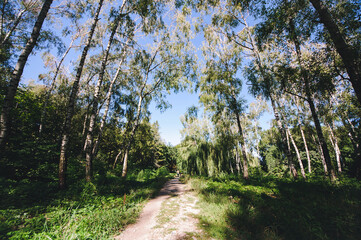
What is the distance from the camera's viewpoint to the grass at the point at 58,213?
275cm

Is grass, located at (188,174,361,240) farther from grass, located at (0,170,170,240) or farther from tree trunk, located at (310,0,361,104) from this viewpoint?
tree trunk, located at (310,0,361,104)

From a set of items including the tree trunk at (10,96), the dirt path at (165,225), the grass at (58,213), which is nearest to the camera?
the grass at (58,213)

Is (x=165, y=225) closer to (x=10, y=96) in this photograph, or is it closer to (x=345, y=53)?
(x=10, y=96)

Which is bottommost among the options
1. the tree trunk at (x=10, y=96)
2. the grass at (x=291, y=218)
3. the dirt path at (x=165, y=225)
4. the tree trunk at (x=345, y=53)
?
the dirt path at (x=165, y=225)

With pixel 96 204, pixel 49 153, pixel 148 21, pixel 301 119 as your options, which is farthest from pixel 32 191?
pixel 301 119

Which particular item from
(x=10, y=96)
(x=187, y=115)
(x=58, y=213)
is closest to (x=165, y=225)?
(x=58, y=213)

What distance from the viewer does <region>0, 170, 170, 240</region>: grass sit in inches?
108

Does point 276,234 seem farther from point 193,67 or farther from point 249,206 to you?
point 193,67

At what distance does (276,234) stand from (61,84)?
18.3 m

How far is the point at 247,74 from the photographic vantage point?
10.2m

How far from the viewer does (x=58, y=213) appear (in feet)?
11.5

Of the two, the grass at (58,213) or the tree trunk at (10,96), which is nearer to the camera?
the grass at (58,213)

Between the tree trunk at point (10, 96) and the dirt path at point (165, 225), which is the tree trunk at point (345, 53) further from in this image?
the tree trunk at point (10, 96)

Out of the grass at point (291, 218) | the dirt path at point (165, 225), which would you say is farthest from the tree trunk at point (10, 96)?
the grass at point (291, 218)
